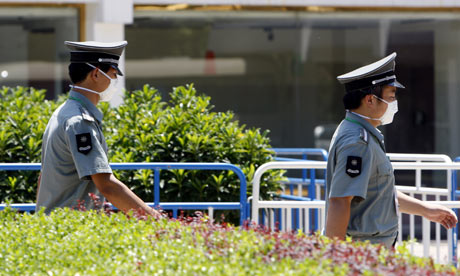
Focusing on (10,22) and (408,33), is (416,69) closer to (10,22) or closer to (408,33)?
(408,33)

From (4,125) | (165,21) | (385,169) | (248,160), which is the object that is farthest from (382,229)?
(165,21)

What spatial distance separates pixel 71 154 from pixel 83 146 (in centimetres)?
10

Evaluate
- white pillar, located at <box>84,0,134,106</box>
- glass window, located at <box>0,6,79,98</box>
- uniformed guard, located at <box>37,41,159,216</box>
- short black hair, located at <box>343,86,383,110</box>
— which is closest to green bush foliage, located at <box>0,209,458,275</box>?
uniformed guard, located at <box>37,41,159,216</box>

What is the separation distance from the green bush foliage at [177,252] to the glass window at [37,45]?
8.88 metres

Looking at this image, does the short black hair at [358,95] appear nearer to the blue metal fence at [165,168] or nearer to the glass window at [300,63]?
the blue metal fence at [165,168]

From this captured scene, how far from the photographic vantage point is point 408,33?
44.5 feet

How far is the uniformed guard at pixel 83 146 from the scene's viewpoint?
14.3 feet

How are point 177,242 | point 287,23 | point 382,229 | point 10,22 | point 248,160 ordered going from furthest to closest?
point 287,23, point 10,22, point 248,160, point 382,229, point 177,242

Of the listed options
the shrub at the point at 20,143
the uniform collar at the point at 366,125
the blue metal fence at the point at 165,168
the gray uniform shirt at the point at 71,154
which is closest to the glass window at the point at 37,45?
the shrub at the point at 20,143

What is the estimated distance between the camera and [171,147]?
739cm

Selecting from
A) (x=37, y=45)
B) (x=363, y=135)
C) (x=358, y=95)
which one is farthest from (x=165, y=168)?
(x=37, y=45)

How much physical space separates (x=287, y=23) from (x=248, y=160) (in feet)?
20.0

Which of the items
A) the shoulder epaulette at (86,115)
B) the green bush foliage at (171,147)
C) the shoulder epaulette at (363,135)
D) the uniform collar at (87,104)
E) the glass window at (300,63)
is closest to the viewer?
the shoulder epaulette at (363,135)

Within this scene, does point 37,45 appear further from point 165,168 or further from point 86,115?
point 86,115
